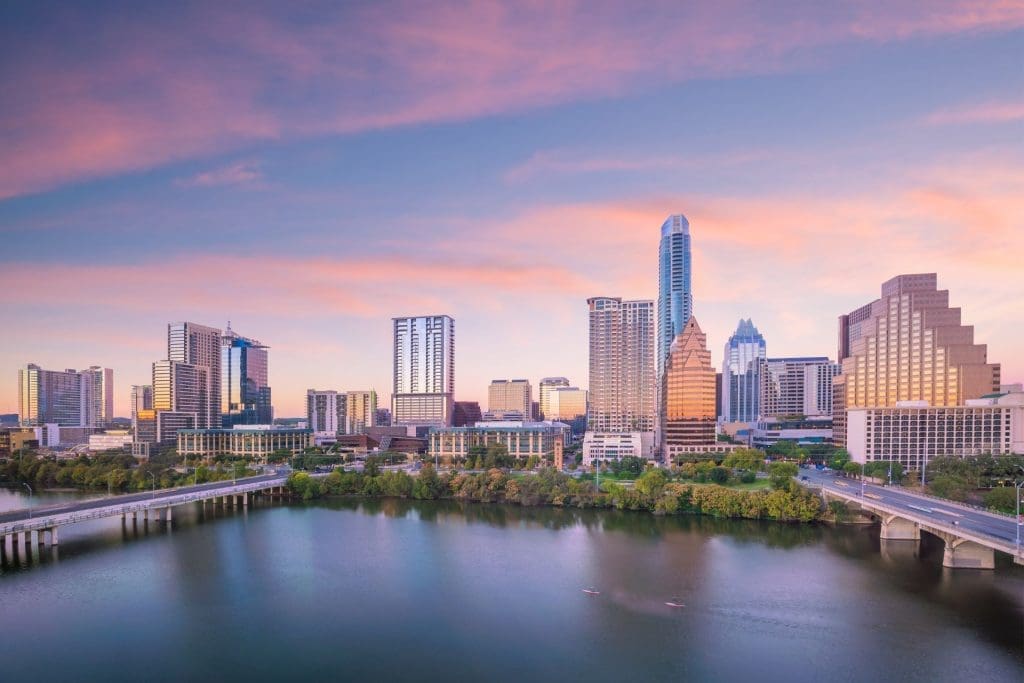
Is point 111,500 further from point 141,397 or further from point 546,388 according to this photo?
point 546,388

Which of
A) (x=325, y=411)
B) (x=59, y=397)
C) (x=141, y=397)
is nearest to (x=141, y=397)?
(x=141, y=397)

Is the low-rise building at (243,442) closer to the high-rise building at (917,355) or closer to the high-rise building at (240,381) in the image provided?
the high-rise building at (240,381)

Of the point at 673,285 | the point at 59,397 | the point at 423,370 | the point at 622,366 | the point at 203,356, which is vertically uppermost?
the point at 673,285

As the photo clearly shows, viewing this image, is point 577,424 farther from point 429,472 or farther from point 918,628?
point 918,628

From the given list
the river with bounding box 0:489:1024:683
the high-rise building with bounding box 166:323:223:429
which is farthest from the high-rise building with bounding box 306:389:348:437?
the river with bounding box 0:489:1024:683

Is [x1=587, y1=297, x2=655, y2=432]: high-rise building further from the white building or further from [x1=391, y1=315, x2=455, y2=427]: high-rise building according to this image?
the white building

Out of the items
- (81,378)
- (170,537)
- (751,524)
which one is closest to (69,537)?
(170,537)
